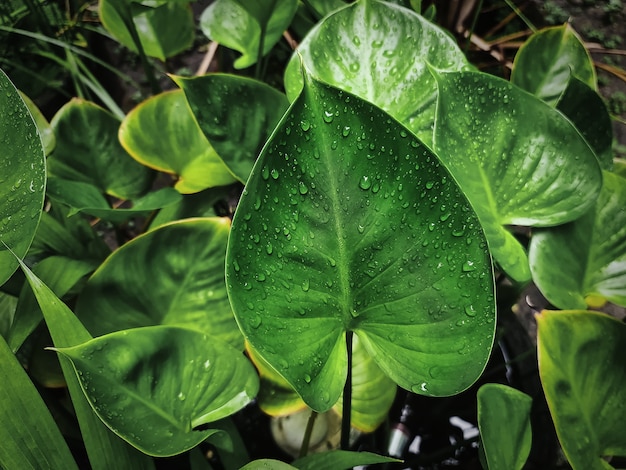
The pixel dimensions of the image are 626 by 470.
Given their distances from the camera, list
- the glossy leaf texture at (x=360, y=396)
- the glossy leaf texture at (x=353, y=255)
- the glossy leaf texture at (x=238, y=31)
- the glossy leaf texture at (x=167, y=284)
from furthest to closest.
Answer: the glossy leaf texture at (x=238, y=31)
the glossy leaf texture at (x=360, y=396)
the glossy leaf texture at (x=167, y=284)
the glossy leaf texture at (x=353, y=255)

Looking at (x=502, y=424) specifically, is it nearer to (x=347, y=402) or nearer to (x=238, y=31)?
(x=347, y=402)

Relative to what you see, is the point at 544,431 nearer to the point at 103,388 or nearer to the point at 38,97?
the point at 103,388

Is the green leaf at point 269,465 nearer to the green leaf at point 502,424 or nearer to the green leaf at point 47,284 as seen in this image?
the green leaf at point 502,424

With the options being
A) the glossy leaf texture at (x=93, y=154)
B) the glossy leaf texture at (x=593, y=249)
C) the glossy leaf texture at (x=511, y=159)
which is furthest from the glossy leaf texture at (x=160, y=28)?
the glossy leaf texture at (x=593, y=249)

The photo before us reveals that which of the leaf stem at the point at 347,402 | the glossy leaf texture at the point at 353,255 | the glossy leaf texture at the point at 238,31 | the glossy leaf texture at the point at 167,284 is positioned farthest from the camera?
the glossy leaf texture at the point at 238,31

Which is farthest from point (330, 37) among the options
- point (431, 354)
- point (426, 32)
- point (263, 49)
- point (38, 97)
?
point (38, 97)

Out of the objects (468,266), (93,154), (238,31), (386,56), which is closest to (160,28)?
(238,31)

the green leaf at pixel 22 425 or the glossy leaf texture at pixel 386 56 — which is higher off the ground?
the glossy leaf texture at pixel 386 56

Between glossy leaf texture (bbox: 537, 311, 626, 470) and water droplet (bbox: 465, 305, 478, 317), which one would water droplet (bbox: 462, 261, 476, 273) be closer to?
water droplet (bbox: 465, 305, 478, 317)

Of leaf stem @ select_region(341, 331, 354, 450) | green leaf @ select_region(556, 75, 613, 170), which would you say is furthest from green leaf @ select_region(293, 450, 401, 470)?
green leaf @ select_region(556, 75, 613, 170)
